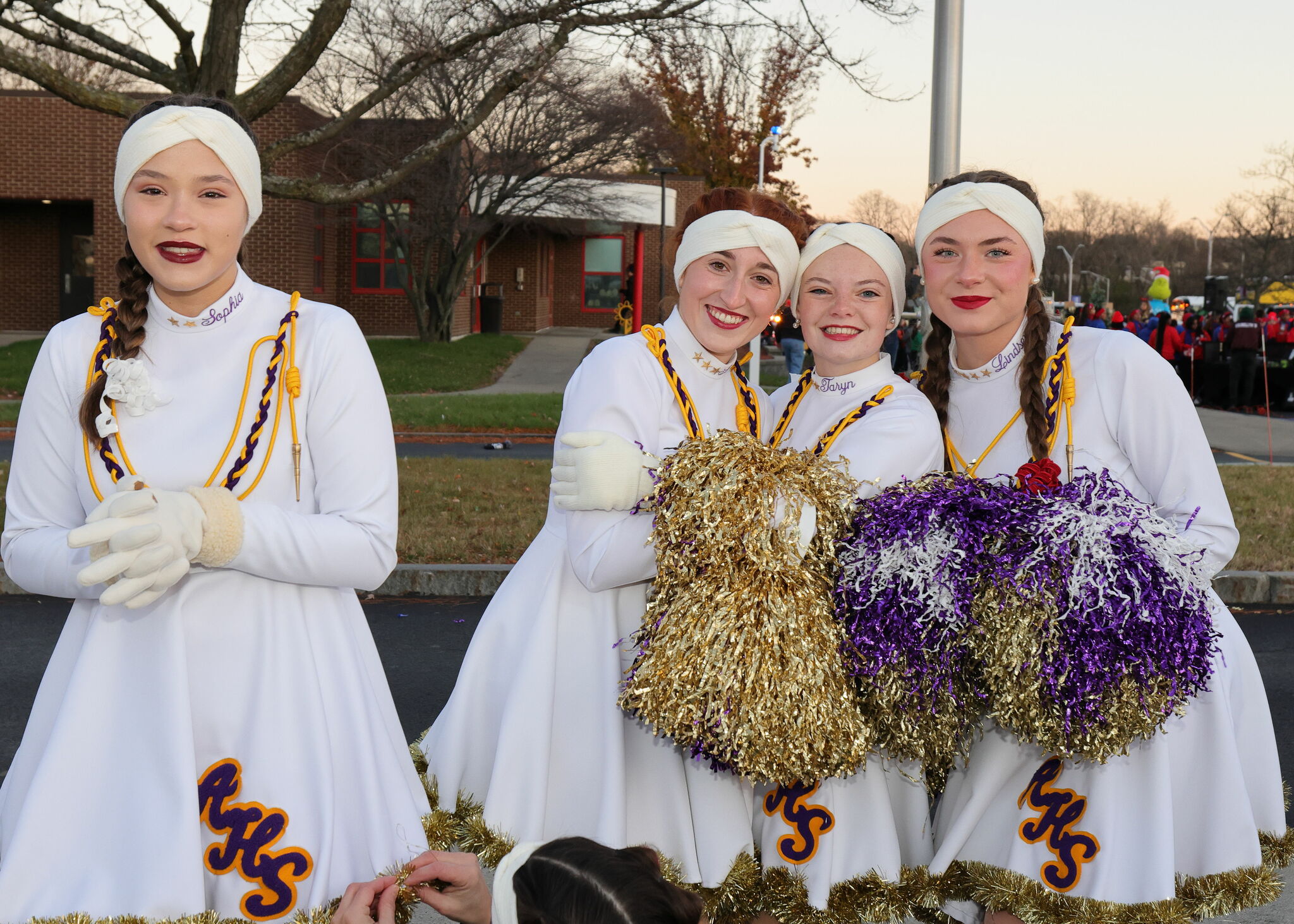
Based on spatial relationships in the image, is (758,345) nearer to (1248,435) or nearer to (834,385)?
(834,385)

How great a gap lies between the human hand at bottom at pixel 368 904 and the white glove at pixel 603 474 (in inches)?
35.1

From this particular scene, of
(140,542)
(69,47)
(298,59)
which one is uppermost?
(69,47)

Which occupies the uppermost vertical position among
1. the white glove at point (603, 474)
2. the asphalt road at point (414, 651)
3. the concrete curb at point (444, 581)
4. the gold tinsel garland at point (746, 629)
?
the white glove at point (603, 474)

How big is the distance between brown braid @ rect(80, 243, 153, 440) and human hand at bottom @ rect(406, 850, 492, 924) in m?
1.06

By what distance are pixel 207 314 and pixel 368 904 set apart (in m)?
1.23

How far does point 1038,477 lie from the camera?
2.78 metres

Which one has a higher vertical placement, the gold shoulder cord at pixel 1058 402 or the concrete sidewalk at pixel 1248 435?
the gold shoulder cord at pixel 1058 402

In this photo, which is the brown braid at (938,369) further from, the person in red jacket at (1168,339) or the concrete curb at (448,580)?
the person in red jacket at (1168,339)

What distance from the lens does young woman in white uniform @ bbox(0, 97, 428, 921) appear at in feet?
7.36

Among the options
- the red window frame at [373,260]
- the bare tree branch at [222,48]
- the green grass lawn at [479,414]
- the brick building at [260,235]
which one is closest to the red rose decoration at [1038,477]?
the bare tree branch at [222,48]

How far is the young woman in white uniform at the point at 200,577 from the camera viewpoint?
2.24 meters

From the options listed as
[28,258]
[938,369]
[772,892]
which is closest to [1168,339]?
[938,369]

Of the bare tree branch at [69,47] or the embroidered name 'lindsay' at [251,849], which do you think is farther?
the bare tree branch at [69,47]

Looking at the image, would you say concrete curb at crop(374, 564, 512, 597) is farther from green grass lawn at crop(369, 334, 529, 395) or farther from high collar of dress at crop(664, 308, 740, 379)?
green grass lawn at crop(369, 334, 529, 395)
